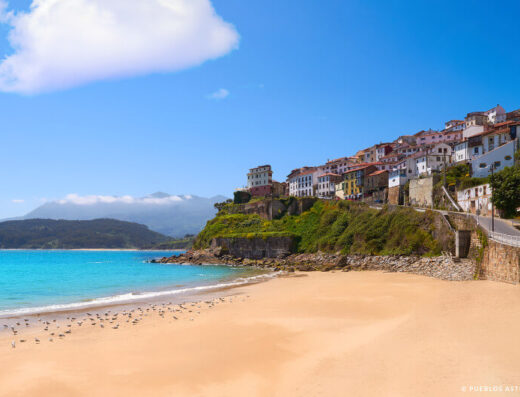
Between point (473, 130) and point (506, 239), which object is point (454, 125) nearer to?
point (473, 130)

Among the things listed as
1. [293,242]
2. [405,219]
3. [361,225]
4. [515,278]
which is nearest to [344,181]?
[293,242]

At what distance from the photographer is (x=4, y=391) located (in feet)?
37.7

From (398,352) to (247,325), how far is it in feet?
26.9

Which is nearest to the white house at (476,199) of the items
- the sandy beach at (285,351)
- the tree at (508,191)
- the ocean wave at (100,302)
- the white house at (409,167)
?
the tree at (508,191)

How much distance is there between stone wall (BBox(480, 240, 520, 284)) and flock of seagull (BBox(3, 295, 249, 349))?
22.3 metres

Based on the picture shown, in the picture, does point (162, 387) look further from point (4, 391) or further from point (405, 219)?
point (405, 219)

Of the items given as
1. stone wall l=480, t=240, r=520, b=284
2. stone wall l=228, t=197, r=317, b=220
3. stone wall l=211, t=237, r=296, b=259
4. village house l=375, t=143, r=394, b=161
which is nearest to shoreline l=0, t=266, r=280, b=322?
stone wall l=480, t=240, r=520, b=284

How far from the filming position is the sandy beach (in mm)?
Answer: 11242

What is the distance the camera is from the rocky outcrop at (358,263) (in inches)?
1353

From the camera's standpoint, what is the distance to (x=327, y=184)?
101875 millimetres

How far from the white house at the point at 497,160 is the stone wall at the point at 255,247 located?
35.0 m

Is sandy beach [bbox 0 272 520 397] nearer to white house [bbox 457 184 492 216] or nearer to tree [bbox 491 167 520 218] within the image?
tree [bbox 491 167 520 218]

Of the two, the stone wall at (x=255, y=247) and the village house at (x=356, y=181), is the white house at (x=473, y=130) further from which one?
the stone wall at (x=255, y=247)

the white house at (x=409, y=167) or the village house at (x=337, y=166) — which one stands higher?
the village house at (x=337, y=166)
